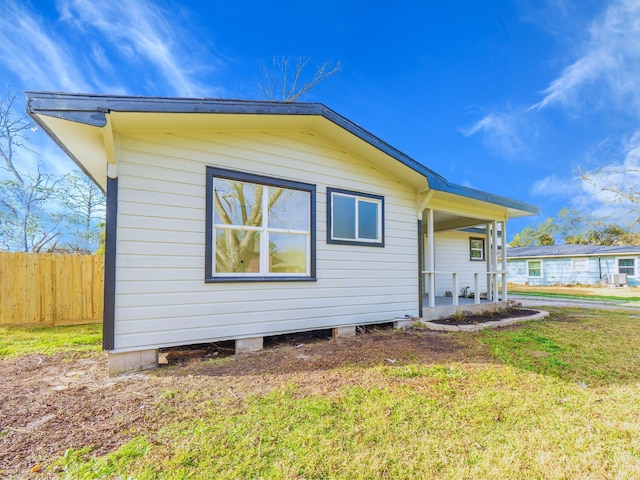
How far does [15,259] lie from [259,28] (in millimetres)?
10456

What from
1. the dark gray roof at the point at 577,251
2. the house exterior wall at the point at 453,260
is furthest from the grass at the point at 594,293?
the house exterior wall at the point at 453,260

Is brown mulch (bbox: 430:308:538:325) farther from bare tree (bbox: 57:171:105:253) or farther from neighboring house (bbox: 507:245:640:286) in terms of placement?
neighboring house (bbox: 507:245:640:286)

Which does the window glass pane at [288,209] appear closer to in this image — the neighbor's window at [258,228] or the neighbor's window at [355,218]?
the neighbor's window at [258,228]

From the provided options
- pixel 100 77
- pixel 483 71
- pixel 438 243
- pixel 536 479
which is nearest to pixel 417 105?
pixel 483 71

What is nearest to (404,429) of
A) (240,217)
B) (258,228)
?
(258,228)

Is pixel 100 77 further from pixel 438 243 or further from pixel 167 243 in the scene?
pixel 438 243

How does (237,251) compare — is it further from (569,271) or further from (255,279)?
(569,271)

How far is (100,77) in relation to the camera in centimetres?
1181

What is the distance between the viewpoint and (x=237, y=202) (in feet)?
15.1

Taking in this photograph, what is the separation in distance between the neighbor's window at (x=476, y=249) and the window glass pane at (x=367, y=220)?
8994mm

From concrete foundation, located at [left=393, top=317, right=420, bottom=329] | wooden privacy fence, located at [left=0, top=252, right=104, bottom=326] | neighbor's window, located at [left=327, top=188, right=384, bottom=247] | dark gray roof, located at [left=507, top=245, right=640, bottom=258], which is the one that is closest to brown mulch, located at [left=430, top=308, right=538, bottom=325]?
concrete foundation, located at [left=393, top=317, right=420, bottom=329]

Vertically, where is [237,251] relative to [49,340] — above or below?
above

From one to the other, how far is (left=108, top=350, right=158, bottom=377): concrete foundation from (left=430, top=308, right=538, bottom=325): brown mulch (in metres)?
5.36

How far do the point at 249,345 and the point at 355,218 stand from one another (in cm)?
289
